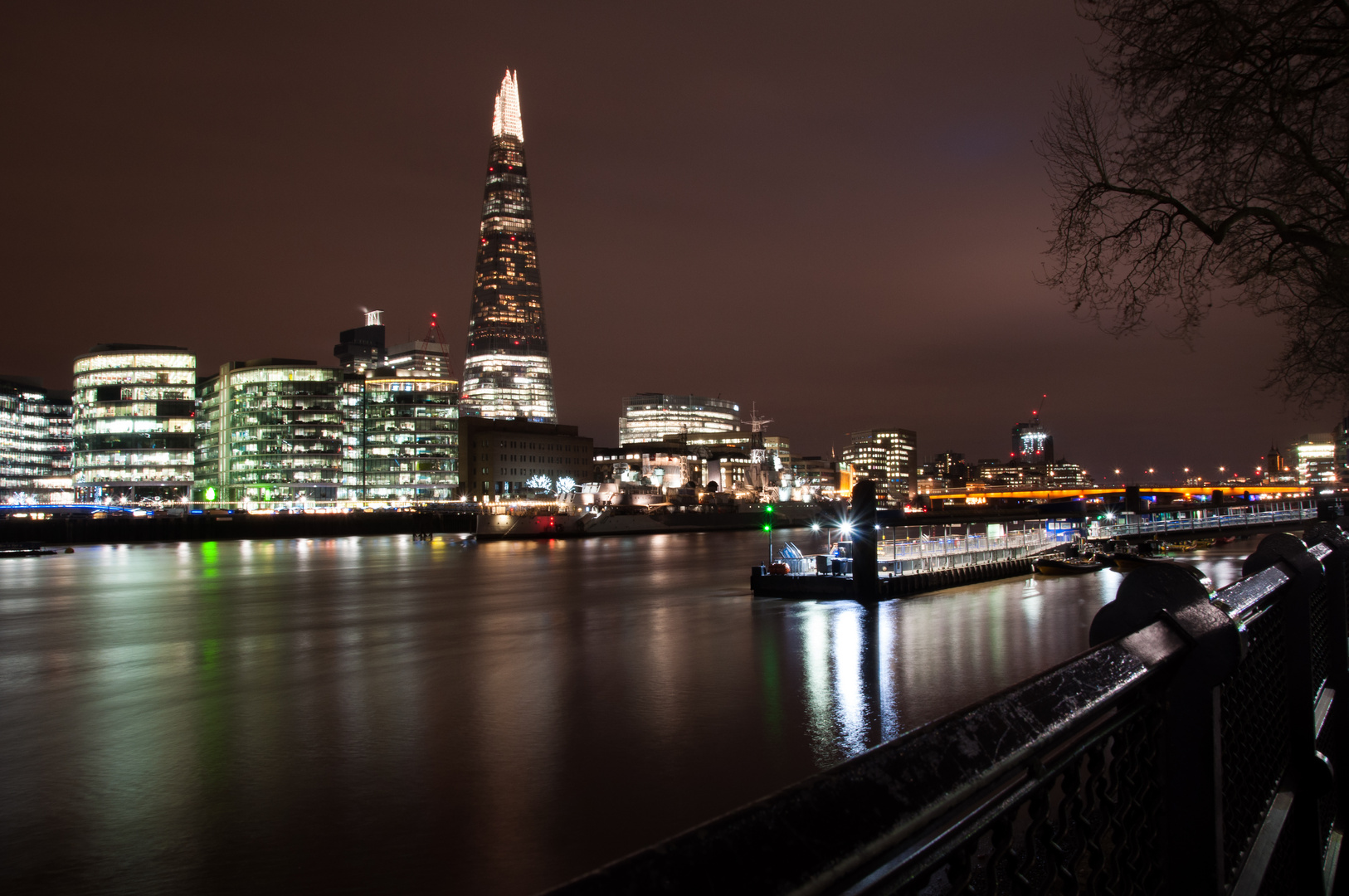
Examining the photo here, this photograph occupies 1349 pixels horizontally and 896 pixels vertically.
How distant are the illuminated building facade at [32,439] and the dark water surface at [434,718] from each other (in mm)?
135620

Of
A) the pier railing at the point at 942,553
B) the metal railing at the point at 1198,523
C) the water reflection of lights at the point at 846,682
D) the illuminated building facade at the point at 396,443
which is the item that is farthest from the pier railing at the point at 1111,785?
the illuminated building facade at the point at 396,443

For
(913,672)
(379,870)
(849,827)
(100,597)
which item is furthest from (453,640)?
(849,827)

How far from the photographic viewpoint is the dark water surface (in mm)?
13523

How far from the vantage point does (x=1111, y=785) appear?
202cm

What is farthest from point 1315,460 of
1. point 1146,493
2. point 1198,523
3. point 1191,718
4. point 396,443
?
point 1191,718

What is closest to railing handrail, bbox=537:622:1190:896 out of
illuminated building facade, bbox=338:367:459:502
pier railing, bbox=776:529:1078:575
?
pier railing, bbox=776:529:1078:575

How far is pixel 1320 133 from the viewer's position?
344 inches

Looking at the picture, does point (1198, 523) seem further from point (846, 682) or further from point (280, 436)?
point (280, 436)

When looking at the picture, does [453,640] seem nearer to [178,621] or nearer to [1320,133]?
[178,621]

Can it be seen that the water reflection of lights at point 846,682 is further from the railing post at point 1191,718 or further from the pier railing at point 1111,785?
the railing post at point 1191,718

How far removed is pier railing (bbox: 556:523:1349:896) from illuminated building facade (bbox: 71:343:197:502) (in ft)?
521

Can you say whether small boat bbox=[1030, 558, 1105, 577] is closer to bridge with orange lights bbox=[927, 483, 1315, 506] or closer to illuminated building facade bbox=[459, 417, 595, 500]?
bridge with orange lights bbox=[927, 483, 1315, 506]

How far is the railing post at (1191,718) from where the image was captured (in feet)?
7.14

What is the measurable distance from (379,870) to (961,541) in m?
44.2
